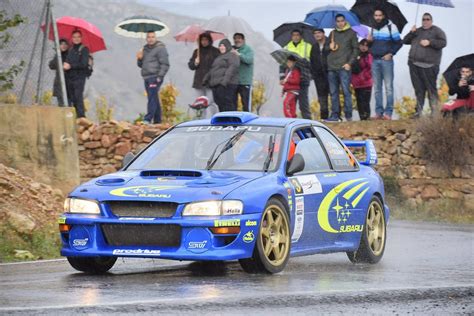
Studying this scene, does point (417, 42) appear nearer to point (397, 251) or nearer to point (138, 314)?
point (397, 251)

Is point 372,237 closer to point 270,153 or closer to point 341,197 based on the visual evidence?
point 341,197

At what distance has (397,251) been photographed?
14.9 meters

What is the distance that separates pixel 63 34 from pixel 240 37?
3.26 m

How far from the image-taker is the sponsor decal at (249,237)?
35.4ft

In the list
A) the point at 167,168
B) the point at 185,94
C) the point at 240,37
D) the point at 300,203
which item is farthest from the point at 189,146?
the point at 185,94

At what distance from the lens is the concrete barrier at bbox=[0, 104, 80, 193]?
18188mm

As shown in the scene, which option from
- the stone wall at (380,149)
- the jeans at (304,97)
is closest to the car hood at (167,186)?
the jeans at (304,97)

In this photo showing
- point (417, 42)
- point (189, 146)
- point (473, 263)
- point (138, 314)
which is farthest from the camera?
point (417, 42)

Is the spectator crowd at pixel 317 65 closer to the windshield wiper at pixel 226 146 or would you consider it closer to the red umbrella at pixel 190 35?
the red umbrella at pixel 190 35

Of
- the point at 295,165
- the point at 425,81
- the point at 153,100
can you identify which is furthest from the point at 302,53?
the point at 295,165

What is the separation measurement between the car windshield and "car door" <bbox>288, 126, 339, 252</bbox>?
0.32m

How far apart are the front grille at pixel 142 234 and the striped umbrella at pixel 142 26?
15.0m

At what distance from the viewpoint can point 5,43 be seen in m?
18.3

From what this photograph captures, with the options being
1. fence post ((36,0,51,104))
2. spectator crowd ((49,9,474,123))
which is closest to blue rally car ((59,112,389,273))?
fence post ((36,0,51,104))
